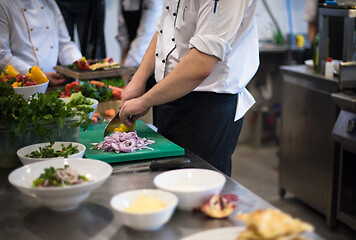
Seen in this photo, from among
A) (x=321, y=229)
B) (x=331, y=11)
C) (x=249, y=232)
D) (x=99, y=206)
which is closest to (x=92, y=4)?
(x=331, y=11)

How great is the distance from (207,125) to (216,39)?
18.6 inches

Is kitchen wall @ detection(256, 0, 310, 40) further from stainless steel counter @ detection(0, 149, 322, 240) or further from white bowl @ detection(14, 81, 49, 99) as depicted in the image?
stainless steel counter @ detection(0, 149, 322, 240)

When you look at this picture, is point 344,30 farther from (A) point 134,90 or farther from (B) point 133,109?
(B) point 133,109

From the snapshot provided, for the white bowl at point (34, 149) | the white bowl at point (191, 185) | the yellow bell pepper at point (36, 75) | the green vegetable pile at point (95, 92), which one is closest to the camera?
the white bowl at point (191, 185)

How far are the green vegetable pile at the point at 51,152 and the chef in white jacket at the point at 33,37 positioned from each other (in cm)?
137

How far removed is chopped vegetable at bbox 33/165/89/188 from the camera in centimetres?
123

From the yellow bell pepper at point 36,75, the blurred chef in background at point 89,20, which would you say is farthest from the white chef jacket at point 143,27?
the yellow bell pepper at point 36,75

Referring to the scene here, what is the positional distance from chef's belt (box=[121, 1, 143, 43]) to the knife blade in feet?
9.51

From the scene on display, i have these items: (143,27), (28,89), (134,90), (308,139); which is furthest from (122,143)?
(143,27)

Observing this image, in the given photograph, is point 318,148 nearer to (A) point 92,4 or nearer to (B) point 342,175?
(B) point 342,175

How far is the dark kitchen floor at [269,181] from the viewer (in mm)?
3277

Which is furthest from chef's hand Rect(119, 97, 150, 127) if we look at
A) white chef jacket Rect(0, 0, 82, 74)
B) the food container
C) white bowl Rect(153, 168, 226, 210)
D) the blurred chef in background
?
the blurred chef in background

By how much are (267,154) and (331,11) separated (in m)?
2.13

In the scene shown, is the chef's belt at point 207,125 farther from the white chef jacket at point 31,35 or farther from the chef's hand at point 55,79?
the white chef jacket at point 31,35
